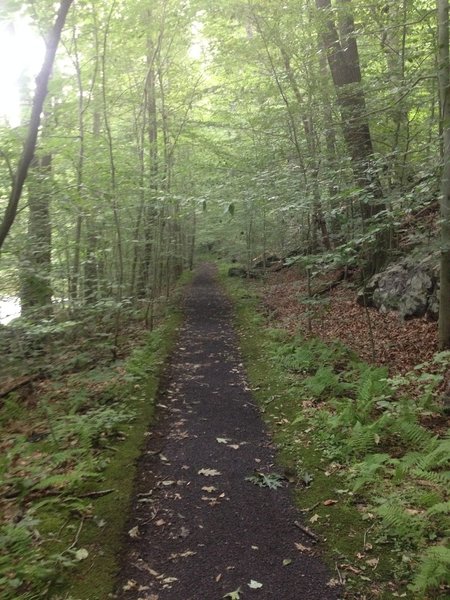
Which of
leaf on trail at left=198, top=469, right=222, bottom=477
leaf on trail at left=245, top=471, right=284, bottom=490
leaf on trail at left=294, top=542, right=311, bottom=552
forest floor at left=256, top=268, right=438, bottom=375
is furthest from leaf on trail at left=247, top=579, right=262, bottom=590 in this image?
forest floor at left=256, top=268, right=438, bottom=375

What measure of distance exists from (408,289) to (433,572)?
728cm

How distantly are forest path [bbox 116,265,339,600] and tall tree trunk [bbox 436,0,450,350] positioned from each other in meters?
3.45

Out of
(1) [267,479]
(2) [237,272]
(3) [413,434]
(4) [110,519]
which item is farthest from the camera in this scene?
(2) [237,272]

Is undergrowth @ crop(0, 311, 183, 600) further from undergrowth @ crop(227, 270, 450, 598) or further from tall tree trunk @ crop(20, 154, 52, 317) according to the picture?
undergrowth @ crop(227, 270, 450, 598)

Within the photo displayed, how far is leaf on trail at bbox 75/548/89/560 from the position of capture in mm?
3664

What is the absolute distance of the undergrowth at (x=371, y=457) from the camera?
11.5 feet

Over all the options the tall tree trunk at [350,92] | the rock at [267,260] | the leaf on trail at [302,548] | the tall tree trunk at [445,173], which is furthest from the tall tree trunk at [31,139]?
the rock at [267,260]

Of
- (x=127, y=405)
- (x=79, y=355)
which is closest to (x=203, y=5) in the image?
(x=79, y=355)

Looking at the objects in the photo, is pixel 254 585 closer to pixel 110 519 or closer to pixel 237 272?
pixel 110 519

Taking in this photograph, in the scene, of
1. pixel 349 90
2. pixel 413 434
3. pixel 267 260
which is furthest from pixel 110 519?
pixel 267 260

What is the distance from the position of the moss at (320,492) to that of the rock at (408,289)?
2579 millimetres

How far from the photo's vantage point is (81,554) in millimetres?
3697

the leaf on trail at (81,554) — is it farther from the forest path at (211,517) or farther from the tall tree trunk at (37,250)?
the tall tree trunk at (37,250)

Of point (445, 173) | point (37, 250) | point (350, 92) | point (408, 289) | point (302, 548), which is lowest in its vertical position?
point (302, 548)
